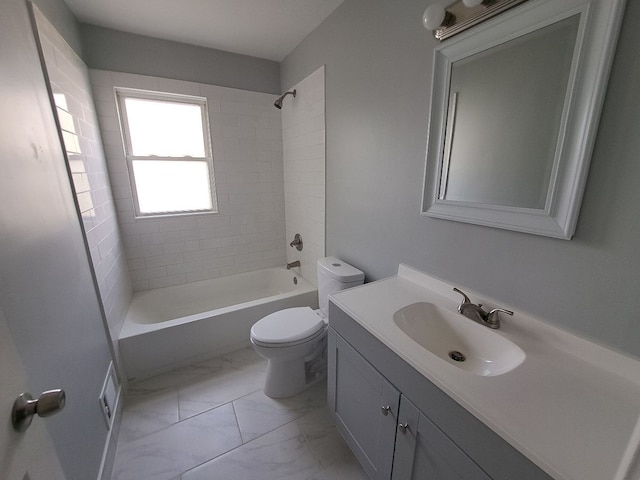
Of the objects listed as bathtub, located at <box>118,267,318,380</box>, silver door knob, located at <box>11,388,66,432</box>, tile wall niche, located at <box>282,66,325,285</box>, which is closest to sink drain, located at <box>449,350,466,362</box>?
silver door knob, located at <box>11,388,66,432</box>

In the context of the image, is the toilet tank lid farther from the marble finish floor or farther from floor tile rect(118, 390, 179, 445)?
floor tile rect(118, 390, 179, 445)

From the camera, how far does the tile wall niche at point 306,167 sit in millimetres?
2078

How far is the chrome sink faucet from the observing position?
3.30 feet

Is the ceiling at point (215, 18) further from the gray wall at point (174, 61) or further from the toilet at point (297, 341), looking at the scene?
the toilet at point (297, 341)

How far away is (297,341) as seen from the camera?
1.56 metres

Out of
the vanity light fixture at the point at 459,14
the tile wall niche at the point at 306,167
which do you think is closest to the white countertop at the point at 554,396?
the vanity light fixture at the point at 459,14

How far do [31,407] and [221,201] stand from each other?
2264mm

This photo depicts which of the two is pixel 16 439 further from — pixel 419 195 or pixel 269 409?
pixel 419 195

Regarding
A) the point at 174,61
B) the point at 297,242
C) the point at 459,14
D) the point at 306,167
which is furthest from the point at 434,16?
the point at 174,61

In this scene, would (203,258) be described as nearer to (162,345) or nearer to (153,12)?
(162,345)

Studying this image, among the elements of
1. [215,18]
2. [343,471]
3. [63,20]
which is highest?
[215,18]

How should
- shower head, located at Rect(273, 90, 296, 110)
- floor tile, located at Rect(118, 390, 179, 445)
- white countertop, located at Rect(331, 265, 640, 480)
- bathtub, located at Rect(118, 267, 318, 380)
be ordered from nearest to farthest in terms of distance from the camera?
white countertop, located at Rect(331, 265, 640, 480) → floor tile, located at Rect(118, 390, 179, 445) → bathtub, located at Rect(118, 267, 318, 380) → shower head, located at Rect(273, 90, 296, 110)

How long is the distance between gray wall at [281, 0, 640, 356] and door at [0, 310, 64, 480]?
4.56ft

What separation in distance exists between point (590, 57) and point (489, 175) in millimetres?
408
